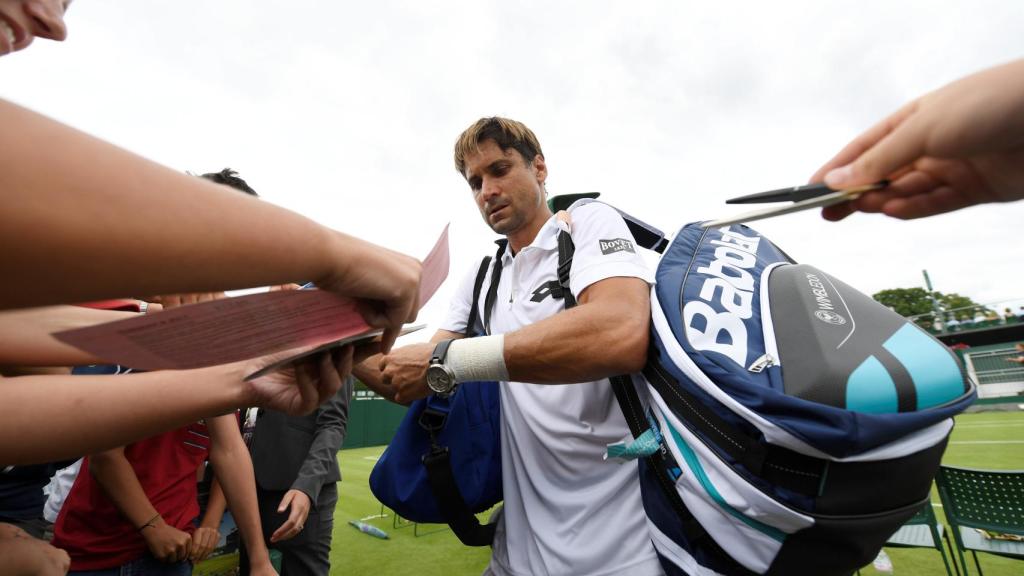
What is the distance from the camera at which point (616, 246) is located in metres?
1.53

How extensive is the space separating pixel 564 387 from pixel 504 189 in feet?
3.40

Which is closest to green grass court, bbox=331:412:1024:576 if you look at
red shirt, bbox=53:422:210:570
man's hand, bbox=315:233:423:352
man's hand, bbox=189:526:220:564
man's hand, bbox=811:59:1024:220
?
man's hand, bbox=189:526:220:564

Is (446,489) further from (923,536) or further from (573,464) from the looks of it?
(923,536)

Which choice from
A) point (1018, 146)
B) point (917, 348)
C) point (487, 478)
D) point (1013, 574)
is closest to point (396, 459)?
point (487, 478)

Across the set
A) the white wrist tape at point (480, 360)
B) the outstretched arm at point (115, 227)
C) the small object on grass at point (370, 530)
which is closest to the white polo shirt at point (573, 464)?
the white wrist tape at point (480, 360)

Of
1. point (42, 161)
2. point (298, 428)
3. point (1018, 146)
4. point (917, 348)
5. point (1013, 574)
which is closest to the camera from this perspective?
point (42, 161)

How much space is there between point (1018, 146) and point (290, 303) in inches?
42.8

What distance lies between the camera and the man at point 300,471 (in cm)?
291

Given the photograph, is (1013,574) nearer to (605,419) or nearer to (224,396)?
(605,419)

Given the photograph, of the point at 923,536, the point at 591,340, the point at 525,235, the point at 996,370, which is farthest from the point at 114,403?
the point at 996,370

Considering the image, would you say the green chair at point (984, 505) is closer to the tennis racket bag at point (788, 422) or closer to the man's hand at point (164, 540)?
the tennis racket bag at point (788, 422)

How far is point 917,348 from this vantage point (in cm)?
105

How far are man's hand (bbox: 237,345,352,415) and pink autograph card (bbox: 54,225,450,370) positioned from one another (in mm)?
230

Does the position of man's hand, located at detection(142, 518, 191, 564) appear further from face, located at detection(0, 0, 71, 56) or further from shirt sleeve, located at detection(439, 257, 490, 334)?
face, located at detection(0, 0, 71, 56)
